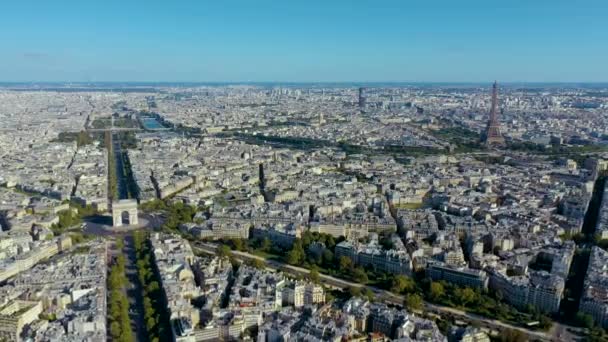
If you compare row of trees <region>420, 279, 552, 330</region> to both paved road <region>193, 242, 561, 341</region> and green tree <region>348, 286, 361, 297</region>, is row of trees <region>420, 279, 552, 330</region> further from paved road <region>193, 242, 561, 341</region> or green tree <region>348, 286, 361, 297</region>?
green tree <region>348, 286, 361, 297</region>

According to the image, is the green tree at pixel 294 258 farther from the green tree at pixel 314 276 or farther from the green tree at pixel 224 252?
the green tree at pixel 224 252

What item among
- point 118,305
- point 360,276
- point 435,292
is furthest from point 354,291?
Answer: point 118,305

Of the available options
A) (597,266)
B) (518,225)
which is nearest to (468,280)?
(597,266)

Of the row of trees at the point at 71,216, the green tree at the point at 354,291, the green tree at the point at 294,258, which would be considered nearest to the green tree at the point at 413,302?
the green tree at the point at 354,291

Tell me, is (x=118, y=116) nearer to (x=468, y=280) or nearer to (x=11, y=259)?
(x=11, y=259)

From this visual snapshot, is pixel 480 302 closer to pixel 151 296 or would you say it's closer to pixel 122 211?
pixel 151 296

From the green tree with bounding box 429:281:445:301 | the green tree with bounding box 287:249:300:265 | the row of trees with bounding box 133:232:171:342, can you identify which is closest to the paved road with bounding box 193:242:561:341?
the green tree with bounding box 287:249:300:265
